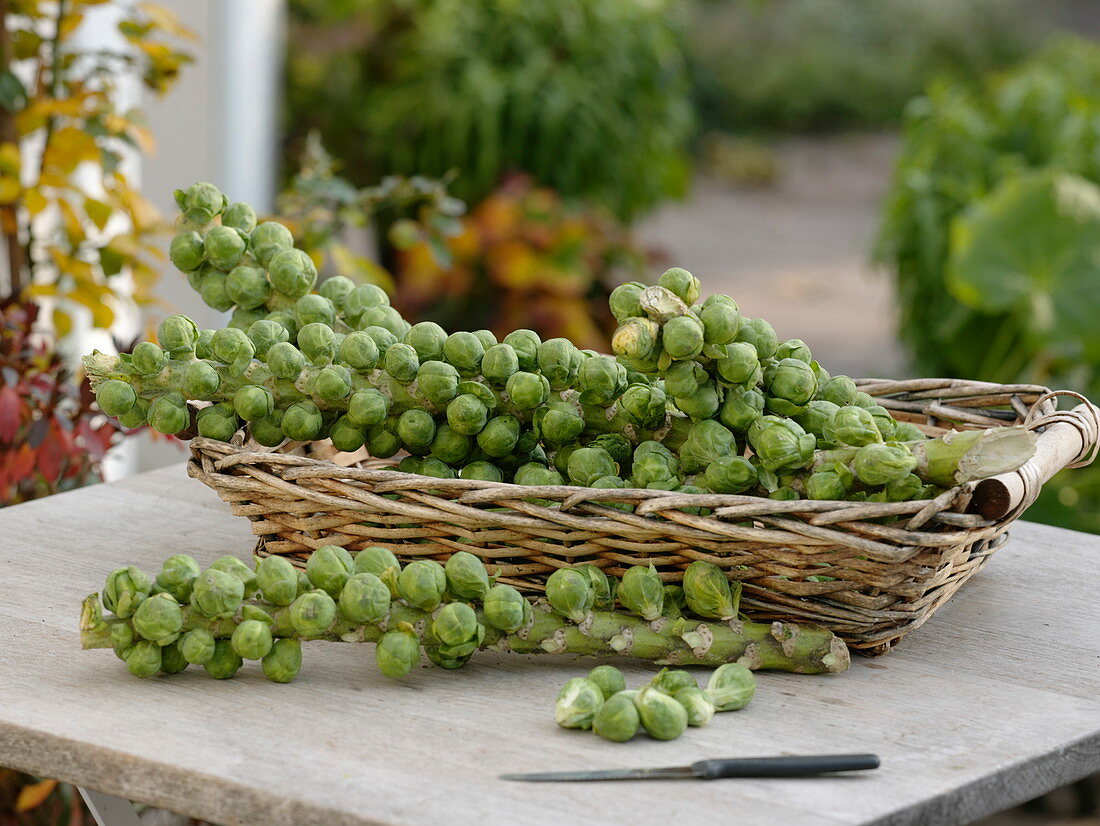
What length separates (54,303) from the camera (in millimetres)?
2289

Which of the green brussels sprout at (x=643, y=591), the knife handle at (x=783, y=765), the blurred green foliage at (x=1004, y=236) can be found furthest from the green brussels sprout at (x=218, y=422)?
the blurred green foliage at (x=1004, y=236)

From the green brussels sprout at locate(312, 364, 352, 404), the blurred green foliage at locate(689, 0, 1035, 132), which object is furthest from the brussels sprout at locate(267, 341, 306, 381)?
the blurred green foliage at locate(689, 0, 1035, 132)

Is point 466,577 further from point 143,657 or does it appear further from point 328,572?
point 143,657

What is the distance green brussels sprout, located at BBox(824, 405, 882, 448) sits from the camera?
90 centimetres

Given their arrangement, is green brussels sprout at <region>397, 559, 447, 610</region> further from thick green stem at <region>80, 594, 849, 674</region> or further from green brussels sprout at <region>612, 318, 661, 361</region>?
green brussels sprout at <region>612, 318, 661, 361</region>

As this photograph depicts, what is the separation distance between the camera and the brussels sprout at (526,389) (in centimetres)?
96

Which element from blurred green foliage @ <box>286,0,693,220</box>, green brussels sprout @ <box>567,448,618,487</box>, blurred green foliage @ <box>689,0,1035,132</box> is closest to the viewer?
green brussels sprout @ <box>567,448,618,487</box>

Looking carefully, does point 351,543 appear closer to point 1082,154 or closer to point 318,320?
point 318,320

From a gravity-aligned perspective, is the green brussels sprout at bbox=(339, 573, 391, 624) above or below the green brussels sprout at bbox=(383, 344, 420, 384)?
below

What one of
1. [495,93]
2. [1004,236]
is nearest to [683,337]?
[1004,236]

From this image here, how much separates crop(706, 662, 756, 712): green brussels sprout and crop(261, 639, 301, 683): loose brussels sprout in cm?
28

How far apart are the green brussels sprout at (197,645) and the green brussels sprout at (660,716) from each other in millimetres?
289

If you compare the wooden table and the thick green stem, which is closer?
the wooden table

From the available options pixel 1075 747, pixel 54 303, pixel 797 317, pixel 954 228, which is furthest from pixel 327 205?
pixel 797 317
